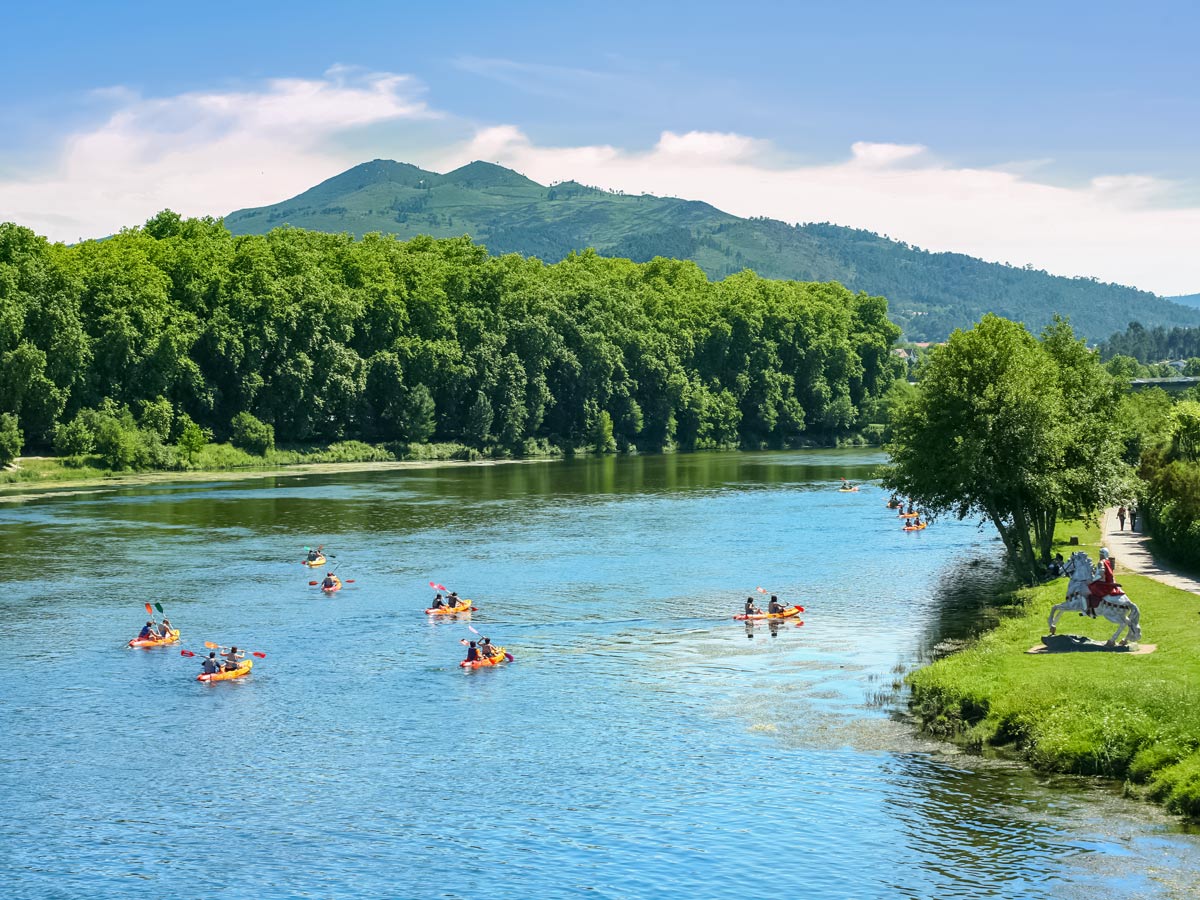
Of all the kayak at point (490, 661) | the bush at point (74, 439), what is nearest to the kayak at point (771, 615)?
the kayak at point (490, 661)

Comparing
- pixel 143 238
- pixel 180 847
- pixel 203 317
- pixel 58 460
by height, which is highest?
pixel 143 238

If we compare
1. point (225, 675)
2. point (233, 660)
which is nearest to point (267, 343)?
point (233, 660)

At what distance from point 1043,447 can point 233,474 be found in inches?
4194

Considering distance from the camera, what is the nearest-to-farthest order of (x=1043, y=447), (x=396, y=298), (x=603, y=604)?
(x=1043, y=447) → (x=603, y=604) → (x=396, y=298)

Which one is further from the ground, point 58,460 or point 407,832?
point 58,460

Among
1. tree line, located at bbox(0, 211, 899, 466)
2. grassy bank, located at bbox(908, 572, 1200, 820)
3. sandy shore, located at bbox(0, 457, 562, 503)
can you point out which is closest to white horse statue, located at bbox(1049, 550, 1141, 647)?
grassy bank, located at bbox(908, 572, 1200, 820)

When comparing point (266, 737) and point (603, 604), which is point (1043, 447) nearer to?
point (603, 604)

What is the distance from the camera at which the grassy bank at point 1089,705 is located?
36.1 meters

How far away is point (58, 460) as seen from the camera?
141m

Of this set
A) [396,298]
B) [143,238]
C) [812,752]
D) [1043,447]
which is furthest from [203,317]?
[812,752]

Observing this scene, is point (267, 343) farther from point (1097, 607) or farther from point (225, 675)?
point (1097, 607)

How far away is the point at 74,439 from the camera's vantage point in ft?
467

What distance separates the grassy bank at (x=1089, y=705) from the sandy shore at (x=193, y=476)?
96.0m

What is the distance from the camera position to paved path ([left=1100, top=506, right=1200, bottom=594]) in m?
60.3
